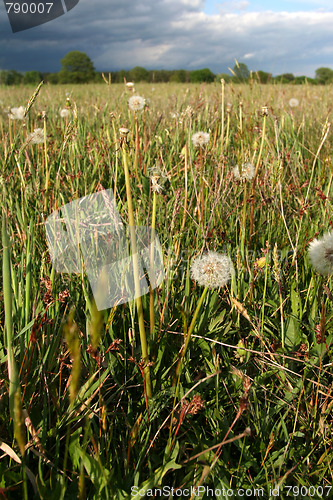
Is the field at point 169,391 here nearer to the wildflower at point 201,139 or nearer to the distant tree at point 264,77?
the wildflower at point 201,139

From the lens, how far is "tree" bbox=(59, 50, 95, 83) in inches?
671

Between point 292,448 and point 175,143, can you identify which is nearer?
point 292,448

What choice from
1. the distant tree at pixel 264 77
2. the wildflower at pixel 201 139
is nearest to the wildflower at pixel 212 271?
the wildflower at pixel 201 139

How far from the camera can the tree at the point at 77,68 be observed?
17.0 meters

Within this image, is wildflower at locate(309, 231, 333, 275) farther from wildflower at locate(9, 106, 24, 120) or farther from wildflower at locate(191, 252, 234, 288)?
wildflower at locate(9, 106, 24, 120)

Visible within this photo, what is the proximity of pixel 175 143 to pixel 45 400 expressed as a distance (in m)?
1.68

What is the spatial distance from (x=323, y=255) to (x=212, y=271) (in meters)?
0.35

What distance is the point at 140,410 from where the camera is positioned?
0.93 m

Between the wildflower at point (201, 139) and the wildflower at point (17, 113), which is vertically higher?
the wildflower at point (17, 113)

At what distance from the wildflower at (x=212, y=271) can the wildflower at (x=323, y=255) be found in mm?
265

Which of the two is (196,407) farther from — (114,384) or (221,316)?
(221,316)

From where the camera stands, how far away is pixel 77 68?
18.4 m

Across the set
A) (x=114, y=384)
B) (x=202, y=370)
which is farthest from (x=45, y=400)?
(x=202, y=370)

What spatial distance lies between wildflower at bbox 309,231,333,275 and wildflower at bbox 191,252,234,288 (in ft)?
0.87
